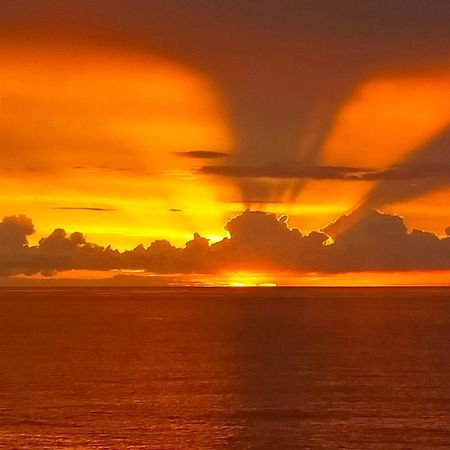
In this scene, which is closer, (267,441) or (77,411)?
(267,441)

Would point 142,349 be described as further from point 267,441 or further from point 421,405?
point 267,441

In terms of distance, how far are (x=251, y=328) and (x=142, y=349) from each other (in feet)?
202

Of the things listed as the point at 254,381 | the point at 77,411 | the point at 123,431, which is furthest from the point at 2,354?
the point at 123,431

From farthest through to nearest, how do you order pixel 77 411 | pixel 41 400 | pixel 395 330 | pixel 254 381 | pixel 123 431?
1. pixel 395 330
2. pixel 254 381
3. pixel 41 400
4. pixel 77 411
5. pixel 123 431

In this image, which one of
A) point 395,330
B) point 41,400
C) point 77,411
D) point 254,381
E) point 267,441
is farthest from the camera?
point 395,330

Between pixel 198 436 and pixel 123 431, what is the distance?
561 centimetres

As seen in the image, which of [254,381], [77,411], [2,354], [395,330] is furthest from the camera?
[395,330]

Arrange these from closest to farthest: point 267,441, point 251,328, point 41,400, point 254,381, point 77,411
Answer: point 267,441, point 77,411, point 41,400, point 254,381, point 251,328

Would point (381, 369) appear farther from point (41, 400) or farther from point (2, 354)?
point (2, 354)

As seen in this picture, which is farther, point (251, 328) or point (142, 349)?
point (251, 328)

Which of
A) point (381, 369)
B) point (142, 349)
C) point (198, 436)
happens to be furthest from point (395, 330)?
point (198, 436)

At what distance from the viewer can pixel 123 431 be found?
6631 cm

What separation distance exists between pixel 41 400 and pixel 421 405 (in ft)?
107

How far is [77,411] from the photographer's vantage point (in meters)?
74.2
